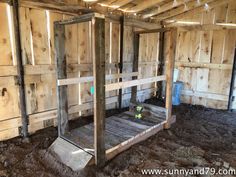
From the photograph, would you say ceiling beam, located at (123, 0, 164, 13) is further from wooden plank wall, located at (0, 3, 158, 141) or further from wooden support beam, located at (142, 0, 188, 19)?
wooden plank wall, located at (0, 3, 158, 141)

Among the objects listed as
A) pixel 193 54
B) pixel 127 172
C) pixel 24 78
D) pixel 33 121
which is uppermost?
pixel 193 54

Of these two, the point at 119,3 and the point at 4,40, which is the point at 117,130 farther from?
the point at 119,3

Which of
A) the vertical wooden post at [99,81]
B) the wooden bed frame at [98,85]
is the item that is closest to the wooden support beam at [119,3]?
the wooden bed frame at [98,85]

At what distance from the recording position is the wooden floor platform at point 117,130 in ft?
7.68

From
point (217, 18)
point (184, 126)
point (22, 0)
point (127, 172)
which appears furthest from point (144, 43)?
point (127, 172)

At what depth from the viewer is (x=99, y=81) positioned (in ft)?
6.22

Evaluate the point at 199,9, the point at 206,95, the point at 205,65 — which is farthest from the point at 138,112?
the point at 199,9

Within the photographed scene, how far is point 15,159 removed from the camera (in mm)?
2139

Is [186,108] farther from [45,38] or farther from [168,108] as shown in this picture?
[45,38]

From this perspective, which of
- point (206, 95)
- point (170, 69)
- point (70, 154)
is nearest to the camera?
point (70, 154)

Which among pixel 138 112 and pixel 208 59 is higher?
pixel 208 59

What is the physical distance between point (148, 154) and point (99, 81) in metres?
1.18

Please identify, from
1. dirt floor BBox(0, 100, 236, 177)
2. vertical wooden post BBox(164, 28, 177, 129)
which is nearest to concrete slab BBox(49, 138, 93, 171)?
dirt floor BBox(0, 100, 236, 177)

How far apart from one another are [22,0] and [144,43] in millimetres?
2722
